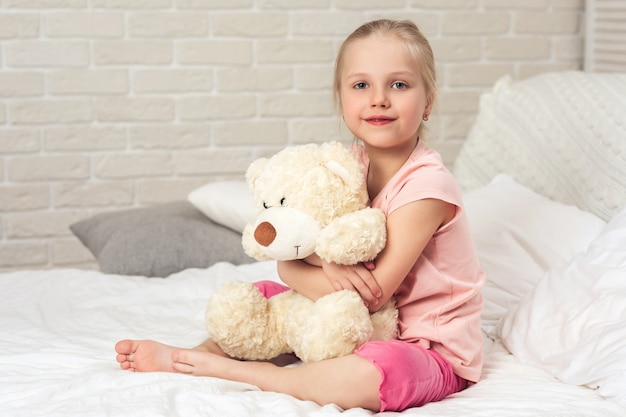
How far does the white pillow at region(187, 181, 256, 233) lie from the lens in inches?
85.4

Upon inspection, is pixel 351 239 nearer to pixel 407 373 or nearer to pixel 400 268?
pixel 400 268

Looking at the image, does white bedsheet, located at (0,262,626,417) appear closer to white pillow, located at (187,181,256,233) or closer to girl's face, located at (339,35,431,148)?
white pillow, located at (187,181,256,233)

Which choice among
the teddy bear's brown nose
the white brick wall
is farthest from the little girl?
the white brick wall

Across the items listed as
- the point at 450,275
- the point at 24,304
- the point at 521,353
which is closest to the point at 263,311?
the point at 450,275

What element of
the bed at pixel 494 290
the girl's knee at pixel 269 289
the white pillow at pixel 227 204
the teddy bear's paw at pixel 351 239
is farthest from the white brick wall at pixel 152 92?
the teddy bear's paw at pixel 351 239

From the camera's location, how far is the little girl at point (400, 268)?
4.25 feet

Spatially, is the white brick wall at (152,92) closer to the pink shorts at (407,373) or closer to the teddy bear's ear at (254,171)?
the teddy bear's ear at (254,171)

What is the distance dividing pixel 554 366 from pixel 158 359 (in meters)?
0.63

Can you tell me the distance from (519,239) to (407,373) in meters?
0.68

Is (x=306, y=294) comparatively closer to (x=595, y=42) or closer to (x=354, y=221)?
(x=354, y=221)

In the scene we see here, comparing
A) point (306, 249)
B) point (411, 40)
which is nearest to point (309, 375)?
point (306, 249)

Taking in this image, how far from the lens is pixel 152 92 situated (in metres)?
2.72

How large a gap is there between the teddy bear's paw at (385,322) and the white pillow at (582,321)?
25 centimetres

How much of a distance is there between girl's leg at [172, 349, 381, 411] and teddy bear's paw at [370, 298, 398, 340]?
115 millimetres
